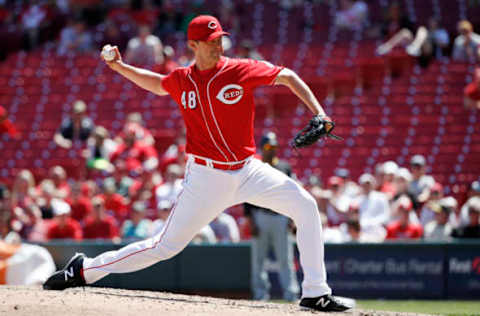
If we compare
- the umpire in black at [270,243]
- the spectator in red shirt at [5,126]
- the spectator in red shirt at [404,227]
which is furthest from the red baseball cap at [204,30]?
the spectator in red shirt at [5,126]

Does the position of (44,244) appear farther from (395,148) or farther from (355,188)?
(395,148)

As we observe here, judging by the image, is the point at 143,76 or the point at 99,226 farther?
the point at 99,226

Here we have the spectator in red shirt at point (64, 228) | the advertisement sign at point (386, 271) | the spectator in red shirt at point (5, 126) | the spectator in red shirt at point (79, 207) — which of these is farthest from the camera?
the spectator in red shirt at point (5, 126)

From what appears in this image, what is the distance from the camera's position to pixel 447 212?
1077 cm

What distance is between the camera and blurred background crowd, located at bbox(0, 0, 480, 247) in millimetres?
11102

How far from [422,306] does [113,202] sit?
4690mm

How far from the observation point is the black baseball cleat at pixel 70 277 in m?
5.98

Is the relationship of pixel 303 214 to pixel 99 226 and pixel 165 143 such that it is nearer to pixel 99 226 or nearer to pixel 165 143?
pixel 99 226

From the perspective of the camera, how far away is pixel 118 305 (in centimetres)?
548

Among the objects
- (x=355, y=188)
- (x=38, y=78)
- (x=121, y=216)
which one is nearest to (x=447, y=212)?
(x=355, y=188)

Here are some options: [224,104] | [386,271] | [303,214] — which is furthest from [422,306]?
[224,104]

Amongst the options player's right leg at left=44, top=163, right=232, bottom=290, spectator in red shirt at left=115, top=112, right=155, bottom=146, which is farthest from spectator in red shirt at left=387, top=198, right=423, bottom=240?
player's right leg at left=44, top=163, right=232, bottom=290

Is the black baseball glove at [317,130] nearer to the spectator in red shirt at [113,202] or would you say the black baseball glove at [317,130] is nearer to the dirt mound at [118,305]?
the dirt mound at [118,305]

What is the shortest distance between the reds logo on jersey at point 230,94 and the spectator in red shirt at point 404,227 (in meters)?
5.62
